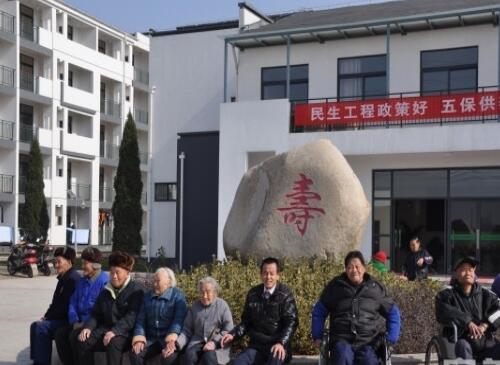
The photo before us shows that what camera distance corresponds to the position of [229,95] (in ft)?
87.5

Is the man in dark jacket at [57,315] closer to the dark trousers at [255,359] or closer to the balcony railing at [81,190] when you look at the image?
the dark trousers at [255,359]

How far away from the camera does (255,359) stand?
22.1 feet

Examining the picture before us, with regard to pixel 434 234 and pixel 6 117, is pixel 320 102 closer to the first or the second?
pixel 434 234

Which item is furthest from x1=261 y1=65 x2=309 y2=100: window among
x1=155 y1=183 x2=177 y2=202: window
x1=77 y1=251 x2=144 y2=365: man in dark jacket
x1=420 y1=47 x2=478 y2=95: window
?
x1=77 y1=251 x2=144 y2=365: man in dark jacket

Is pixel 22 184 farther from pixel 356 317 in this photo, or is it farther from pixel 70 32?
pixel 356 317

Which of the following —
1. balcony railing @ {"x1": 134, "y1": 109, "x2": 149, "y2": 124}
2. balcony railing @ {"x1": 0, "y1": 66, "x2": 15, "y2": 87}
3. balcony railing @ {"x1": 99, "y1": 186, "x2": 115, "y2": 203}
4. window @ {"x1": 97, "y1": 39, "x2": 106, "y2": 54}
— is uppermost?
window @ {"x1": 97, "y1": 39, "x2": 106, "y2": 54}

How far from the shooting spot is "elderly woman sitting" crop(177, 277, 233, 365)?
22.5ft

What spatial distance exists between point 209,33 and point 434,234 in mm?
11934

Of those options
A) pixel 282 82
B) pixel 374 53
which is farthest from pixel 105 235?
pixel 374 53

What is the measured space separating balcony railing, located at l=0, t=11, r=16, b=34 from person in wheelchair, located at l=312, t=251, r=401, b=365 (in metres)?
32.5

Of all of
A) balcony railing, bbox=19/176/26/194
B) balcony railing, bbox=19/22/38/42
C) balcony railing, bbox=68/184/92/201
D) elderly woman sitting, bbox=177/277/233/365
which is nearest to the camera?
elderly woman sitting, bbox=177/277/233/365

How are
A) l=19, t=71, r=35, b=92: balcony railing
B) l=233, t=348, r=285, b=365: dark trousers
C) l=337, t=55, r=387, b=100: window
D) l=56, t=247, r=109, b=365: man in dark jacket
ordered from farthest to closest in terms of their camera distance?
l=19, t=71, r=35, b=92: balcony railing, l=337, t=55, r=387, b=100: window, l=56, t=247, r=109, b=365: man in dark jacket, l=233, t=348, r=285, b=365: dark trousers

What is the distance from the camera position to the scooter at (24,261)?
73.7ft

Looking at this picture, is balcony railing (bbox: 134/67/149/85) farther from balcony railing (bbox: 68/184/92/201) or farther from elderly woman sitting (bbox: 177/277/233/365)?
elderly woman sitting (bbox: 177/277/233/365)
